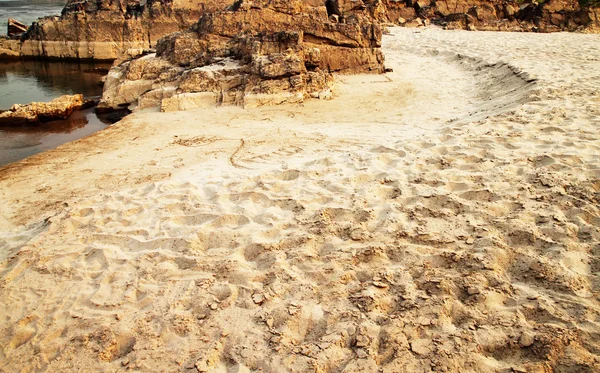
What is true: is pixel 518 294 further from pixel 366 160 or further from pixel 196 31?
pixel 196 31

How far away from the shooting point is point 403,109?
676 centimetres

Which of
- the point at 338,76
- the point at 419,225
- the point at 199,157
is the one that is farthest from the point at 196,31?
the point at 419,225

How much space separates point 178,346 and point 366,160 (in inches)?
106

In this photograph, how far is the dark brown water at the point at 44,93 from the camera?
6.80 metres

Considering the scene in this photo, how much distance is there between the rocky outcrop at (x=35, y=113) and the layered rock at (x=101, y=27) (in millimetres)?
10425

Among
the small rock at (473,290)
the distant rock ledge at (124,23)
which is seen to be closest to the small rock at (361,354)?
the small rock at (473,290)

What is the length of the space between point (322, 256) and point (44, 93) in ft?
39.7

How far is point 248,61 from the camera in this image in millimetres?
8148

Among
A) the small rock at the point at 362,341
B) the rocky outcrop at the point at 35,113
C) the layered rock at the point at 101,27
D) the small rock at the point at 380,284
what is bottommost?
the small rock at the point at 362,341

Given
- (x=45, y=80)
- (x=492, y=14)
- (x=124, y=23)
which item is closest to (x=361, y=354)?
(x=45, y=80)

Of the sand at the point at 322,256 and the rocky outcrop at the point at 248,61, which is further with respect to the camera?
the rocky outcrop at the point at 248,61

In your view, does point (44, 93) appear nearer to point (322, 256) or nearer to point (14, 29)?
point (14, 29)

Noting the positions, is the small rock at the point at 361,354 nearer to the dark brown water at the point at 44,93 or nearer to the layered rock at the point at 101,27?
the dark brown water at the point at 44,93

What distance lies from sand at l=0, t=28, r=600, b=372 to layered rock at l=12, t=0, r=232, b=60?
579 inches
